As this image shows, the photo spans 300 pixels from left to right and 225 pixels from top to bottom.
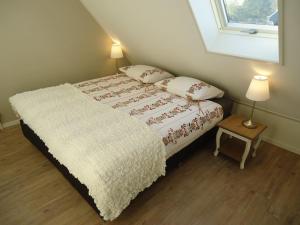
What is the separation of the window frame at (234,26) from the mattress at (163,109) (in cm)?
79

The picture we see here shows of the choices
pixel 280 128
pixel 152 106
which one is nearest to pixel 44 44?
pixel 152 106

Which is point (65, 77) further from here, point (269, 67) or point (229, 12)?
point (269, 67)

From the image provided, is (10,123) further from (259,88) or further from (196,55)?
(259,88)

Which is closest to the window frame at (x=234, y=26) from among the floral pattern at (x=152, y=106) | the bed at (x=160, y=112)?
the bed at (x=160, y=112)

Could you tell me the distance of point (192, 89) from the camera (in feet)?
8.05

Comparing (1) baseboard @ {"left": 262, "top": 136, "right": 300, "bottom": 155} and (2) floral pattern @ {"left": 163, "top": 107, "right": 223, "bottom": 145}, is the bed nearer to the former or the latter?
(2) floral pattern @ {"left": 163, "top": 107, "right": 223, "bottom": 145}

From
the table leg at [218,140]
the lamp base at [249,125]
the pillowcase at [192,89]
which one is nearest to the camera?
the lamp base at [249,125]

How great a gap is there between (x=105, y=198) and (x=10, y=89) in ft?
7.21

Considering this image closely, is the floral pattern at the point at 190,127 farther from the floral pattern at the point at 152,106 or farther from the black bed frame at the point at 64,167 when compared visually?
the floral pattern at the point at 152,106

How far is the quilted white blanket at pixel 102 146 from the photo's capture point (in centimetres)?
149

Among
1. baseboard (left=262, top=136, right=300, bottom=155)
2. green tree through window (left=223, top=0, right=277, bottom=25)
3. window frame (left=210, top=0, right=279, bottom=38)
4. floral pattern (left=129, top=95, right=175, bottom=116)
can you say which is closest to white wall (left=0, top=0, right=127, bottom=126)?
floral pattern (left=129, top=95, right=175, bottom=116)

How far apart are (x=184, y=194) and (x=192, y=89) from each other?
1.14 metres

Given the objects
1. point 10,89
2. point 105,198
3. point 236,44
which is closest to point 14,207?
point 105,198

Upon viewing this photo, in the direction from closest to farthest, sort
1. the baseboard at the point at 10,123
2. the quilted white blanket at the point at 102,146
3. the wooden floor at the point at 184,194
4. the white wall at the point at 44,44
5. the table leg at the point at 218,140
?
the quilted white blanket at the point at 102,146
the wooden floor at the point at 184,194
the table leg at the point at 218,140
the white wall at the point at 44,44
the baseboard at the point at 10,123
